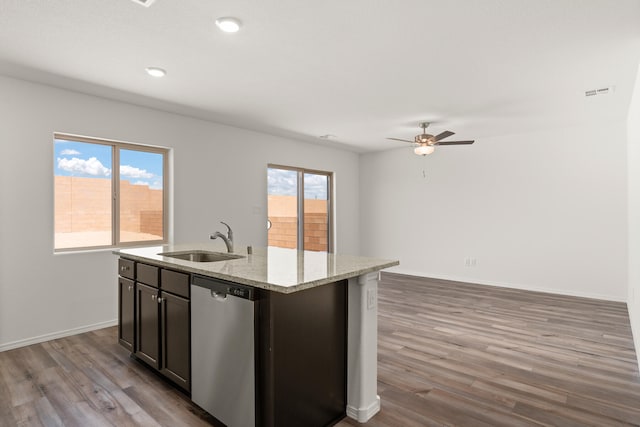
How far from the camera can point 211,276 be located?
199cm

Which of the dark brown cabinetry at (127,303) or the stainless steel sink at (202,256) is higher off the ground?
the stainless steel sink at (202,256)

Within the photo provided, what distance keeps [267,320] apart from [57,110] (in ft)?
10.7

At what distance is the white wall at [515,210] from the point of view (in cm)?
488

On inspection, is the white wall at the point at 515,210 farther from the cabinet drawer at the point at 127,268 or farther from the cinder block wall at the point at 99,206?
the cabinet drawer at the point at 127,268

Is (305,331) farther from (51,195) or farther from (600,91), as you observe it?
(600,91)

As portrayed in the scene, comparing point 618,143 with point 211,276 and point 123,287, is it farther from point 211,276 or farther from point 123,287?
point 123,287

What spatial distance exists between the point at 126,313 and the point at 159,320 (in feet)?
2.17

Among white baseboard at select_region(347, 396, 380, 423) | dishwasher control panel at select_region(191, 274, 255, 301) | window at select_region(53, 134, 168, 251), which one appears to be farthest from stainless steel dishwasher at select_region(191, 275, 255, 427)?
window at select_region(53, 134, 168, 251)

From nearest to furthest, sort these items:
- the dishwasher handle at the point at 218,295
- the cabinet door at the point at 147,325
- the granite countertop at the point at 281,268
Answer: the granite countertop at the point at 281,268 < the dishwasher handle at the point at 218,295 < the cabinet door at the point at 147,325

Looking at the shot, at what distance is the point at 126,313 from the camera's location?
292 centimetres

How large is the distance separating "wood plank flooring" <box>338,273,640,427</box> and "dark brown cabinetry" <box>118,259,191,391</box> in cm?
109

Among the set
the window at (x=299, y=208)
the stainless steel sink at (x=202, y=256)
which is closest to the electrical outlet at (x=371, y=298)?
the stainless steel sink at (x=202, y=256)

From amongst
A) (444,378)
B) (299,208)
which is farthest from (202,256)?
(299,208)

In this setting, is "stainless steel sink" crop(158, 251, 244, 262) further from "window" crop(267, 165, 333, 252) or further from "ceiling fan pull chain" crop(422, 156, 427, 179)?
"ceiling fan pull chain" crop(422, 156, 427, 179)
